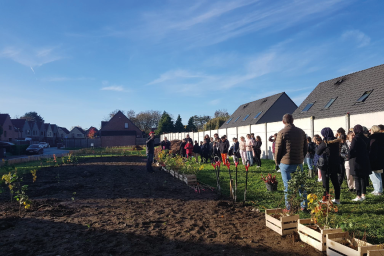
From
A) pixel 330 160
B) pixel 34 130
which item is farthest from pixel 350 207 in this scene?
pixel 34 130

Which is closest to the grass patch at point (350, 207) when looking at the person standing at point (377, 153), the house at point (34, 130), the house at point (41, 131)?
the person standing at point (377, 153)

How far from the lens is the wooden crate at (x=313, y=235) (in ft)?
12.0

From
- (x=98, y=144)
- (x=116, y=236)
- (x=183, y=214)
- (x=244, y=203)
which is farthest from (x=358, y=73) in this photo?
(x=98, y=144)

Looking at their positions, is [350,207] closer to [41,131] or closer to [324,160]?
[324,160]

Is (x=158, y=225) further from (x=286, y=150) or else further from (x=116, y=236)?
(x=286, y=150)

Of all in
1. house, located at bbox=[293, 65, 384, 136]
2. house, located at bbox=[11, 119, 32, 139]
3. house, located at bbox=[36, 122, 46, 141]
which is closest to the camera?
house, located at bbox=[293, 65, 384, 136]

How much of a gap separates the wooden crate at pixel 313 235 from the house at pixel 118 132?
48547 millimetres

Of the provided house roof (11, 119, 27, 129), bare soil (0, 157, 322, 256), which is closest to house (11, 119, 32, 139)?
house roof (11, 119, 27, 129)

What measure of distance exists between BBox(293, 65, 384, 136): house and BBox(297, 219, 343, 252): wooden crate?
8.58 m

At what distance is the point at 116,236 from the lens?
A: 4.41 meters

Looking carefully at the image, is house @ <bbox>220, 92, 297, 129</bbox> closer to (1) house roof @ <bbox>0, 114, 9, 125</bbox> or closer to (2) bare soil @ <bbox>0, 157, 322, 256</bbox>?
(2) bare soil @ <bbox>0, 157, 322, 256</bbox>

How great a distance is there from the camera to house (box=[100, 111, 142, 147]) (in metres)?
51.3

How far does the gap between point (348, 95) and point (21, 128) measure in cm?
6296

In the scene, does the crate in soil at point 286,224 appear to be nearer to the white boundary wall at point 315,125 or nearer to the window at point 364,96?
the white boundary wall at point 315,125
